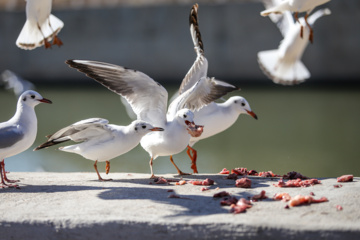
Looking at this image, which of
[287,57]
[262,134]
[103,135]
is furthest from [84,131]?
[262,134]

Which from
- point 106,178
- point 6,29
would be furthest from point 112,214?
point 6,29

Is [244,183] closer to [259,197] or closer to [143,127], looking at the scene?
[259,197]

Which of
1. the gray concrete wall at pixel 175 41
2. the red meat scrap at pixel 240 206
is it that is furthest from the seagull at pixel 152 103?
the gray concrete wall at pixel 175 41

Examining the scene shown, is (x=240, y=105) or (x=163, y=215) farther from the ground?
(x=240, y=105)

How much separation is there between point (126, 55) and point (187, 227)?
41.1ft

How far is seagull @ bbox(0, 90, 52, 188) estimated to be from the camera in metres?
4.30

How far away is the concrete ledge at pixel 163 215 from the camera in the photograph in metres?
3.30

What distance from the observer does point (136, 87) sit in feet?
16.1

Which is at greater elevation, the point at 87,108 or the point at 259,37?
the point at 259,37

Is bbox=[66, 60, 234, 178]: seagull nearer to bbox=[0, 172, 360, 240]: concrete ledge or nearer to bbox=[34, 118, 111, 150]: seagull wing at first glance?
bbox=[34, 118, 111, 150]: seagull wing

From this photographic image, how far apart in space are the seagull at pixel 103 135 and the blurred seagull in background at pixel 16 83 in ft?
34.4

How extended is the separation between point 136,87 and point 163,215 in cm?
164

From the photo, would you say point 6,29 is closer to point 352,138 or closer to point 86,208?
point 352,138

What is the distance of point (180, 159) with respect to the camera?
7828mm
